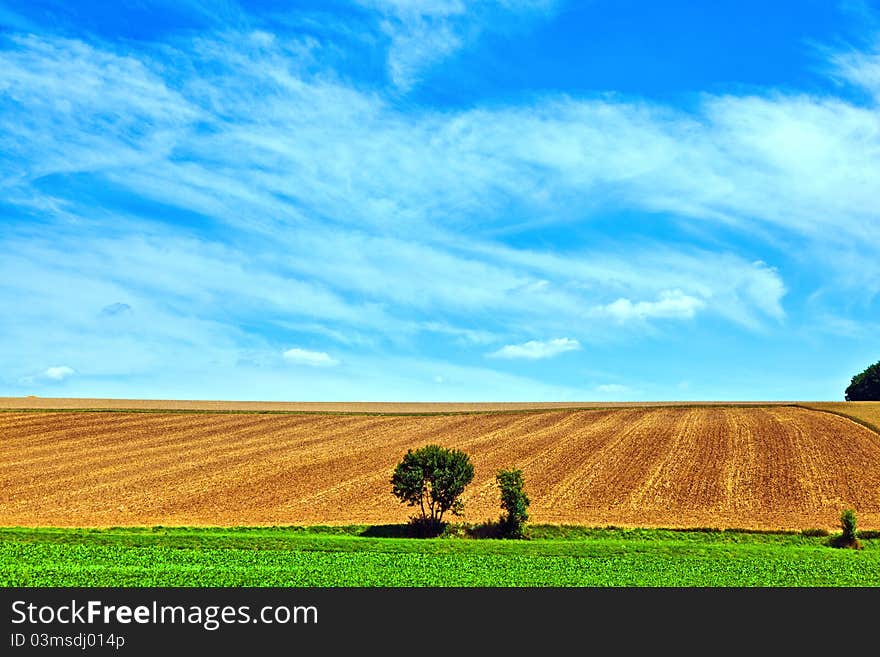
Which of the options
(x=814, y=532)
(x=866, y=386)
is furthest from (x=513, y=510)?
(x=866, y=386)

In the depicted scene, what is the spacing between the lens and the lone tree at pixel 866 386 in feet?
425

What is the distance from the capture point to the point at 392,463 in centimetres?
6612

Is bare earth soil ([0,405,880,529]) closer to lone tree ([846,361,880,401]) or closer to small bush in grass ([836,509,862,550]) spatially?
small bush in grass ([836,509,862,550])

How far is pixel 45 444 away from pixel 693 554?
200 ft

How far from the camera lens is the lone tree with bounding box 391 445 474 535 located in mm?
47438

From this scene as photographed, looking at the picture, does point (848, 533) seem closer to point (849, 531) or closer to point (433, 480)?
point (849, 531)

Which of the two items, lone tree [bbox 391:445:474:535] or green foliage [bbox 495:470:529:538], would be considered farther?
lone tree [bbox 391:445:474:535]

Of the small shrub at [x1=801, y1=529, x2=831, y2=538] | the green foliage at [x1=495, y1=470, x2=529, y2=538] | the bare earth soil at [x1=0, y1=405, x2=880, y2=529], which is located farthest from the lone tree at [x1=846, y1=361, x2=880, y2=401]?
the green foliage at [x1=495, y1=470, x2=529, y2=538]

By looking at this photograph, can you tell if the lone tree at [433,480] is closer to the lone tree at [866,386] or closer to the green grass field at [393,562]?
the green grass field at [393,562]

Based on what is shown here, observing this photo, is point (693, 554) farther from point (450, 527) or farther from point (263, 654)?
point (263, 654)

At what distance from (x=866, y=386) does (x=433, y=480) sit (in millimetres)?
110038

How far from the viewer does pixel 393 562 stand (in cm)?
3234

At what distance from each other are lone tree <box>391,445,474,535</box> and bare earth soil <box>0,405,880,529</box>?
2.64 meters

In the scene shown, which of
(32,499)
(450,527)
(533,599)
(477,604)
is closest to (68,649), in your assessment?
(477,604)
